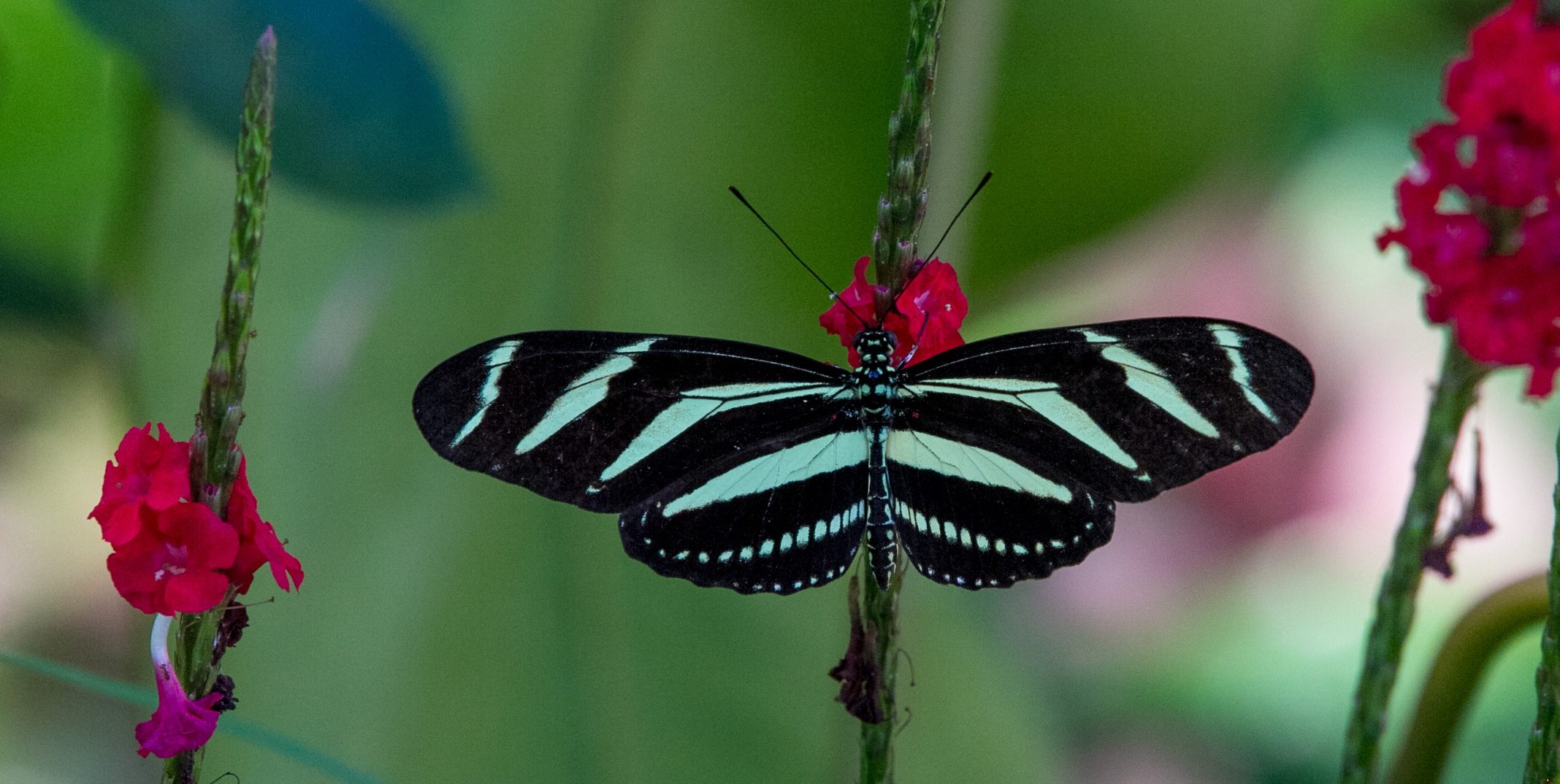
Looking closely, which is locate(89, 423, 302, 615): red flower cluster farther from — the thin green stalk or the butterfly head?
the thin green stalk

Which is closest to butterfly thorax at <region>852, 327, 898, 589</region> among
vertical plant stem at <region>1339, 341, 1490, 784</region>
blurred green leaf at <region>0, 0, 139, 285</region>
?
vertical plant stem at <region>1339, 341, 1490, 784</region>

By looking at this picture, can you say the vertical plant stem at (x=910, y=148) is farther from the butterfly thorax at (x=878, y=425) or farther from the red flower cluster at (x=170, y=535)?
the red flower cluster at (x=170, y=535)

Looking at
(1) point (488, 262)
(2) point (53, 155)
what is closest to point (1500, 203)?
(1) point (488, 262)

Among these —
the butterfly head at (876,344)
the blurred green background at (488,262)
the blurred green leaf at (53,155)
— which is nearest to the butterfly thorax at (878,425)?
the butterfly head at (876,344)

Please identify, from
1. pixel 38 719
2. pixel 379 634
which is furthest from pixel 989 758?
pixel 38 719

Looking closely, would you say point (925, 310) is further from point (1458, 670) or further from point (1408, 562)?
point (1458, 670)

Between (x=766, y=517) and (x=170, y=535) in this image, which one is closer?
(x=170, y=535)
